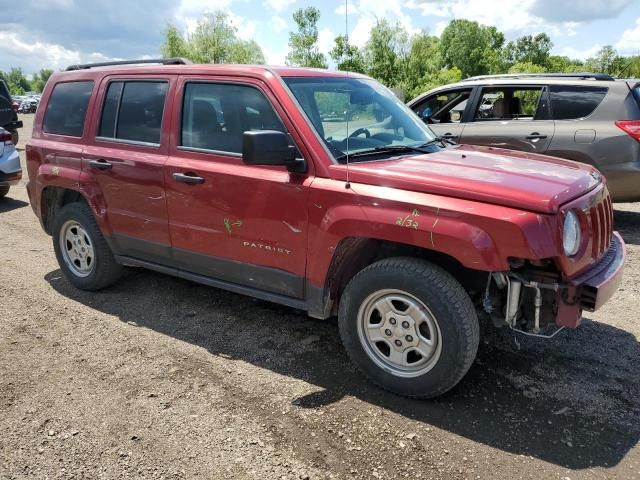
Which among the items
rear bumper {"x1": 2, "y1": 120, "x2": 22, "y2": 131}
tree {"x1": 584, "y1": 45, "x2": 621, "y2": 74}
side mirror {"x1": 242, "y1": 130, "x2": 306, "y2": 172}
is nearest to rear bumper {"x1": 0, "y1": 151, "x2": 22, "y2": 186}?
rear bumper {"x1": 2, "y1": 120, "x2": 22, "y2": 131}

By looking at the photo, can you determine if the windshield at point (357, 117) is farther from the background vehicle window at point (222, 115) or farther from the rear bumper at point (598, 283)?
the rear bumper at point (598, 283)

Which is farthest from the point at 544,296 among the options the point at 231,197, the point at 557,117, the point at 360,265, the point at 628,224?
the point at 628,224

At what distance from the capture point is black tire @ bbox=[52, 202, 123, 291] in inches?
192

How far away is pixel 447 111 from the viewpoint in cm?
802

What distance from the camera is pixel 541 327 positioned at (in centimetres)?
310

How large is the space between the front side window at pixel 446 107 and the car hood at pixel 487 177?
164 inches

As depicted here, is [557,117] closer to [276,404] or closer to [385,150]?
[385,150]

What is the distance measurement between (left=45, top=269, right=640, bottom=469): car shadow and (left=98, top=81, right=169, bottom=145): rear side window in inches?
58.4

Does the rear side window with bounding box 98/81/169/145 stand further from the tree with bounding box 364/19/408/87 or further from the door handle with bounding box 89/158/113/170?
the tree with bounding box 364/19/408/87

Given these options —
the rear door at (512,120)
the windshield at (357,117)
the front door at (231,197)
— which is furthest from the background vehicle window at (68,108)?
the rear door at (512,120)

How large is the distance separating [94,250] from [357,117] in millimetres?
2695

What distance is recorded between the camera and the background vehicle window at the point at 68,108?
191 inches

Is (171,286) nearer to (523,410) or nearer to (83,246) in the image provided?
(83,246)

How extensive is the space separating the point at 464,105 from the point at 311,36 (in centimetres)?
→ 2906
